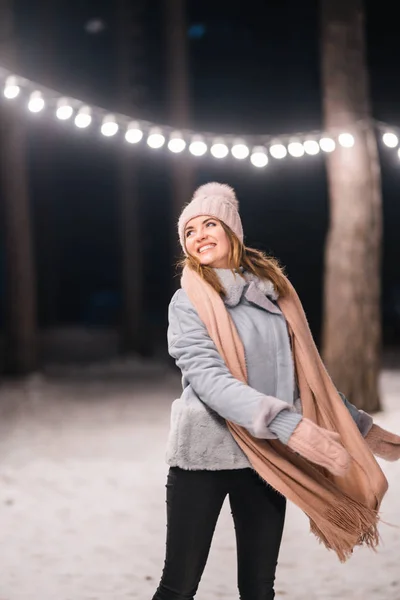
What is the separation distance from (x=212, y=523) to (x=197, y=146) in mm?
4522

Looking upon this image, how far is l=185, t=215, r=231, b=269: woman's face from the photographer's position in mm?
2654

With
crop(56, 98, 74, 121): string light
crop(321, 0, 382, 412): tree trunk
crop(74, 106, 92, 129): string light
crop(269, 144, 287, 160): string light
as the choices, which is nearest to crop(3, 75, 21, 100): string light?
crop(56, 98, 74, 121): string light

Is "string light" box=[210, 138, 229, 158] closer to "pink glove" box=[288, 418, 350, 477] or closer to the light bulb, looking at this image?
the light bulb

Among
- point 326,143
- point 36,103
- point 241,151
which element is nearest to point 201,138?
point 241,151

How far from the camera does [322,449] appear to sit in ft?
7.46

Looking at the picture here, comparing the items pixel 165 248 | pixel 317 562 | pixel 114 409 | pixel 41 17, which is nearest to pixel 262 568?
pixel 317 562

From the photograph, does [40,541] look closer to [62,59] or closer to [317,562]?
[317,562]

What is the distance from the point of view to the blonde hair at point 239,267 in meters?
2.61

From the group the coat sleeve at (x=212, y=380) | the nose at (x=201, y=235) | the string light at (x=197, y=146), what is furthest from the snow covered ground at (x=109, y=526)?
the string light at (x=197, y=146)

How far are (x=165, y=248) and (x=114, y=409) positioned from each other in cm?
2020

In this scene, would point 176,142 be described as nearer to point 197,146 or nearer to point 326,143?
point 197,146

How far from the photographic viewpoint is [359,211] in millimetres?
8594

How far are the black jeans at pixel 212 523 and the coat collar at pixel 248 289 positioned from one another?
20.2 inches

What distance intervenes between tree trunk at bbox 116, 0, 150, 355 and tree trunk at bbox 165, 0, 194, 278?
94.0 inches
